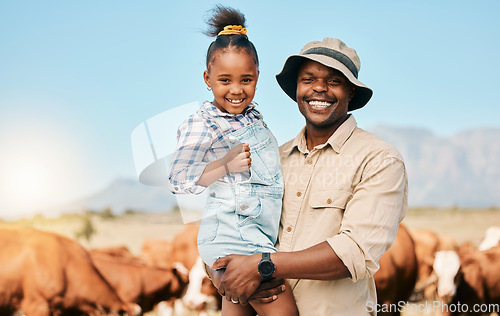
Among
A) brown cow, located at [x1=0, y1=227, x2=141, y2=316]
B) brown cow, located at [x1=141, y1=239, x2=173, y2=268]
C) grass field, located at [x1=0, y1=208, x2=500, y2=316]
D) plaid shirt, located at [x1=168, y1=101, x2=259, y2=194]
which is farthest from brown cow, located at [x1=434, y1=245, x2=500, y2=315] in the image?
plaid shirt, located at [x1=168, y1=101, x2=259, y2=194]

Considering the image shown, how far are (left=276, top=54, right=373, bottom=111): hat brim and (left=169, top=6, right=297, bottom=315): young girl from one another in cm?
17

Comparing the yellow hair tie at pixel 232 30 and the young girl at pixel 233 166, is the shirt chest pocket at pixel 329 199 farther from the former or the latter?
the yellow hair tie at pixel 232 30

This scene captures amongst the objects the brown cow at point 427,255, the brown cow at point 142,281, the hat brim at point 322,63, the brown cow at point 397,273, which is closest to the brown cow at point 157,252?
the brown cow at point 142,281

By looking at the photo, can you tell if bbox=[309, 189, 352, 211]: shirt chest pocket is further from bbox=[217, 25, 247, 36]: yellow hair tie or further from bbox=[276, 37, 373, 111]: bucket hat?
bbox=[217, 25, 247, 36]: yellow hair tie

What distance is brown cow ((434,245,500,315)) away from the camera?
8.12 m

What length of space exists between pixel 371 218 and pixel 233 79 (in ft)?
2.65

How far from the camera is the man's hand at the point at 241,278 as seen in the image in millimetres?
1994

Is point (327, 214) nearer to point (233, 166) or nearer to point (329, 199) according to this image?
point (329, 199)

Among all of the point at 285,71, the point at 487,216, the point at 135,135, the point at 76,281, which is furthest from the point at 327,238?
the point at 487,216

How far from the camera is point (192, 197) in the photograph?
2285 millimetres

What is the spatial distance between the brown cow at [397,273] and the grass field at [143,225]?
4499 mm

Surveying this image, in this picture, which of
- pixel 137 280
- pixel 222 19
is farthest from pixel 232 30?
pixel 137 280

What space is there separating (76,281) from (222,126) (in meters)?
5.95

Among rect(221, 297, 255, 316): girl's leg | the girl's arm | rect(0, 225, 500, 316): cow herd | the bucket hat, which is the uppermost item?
the bucket hat
